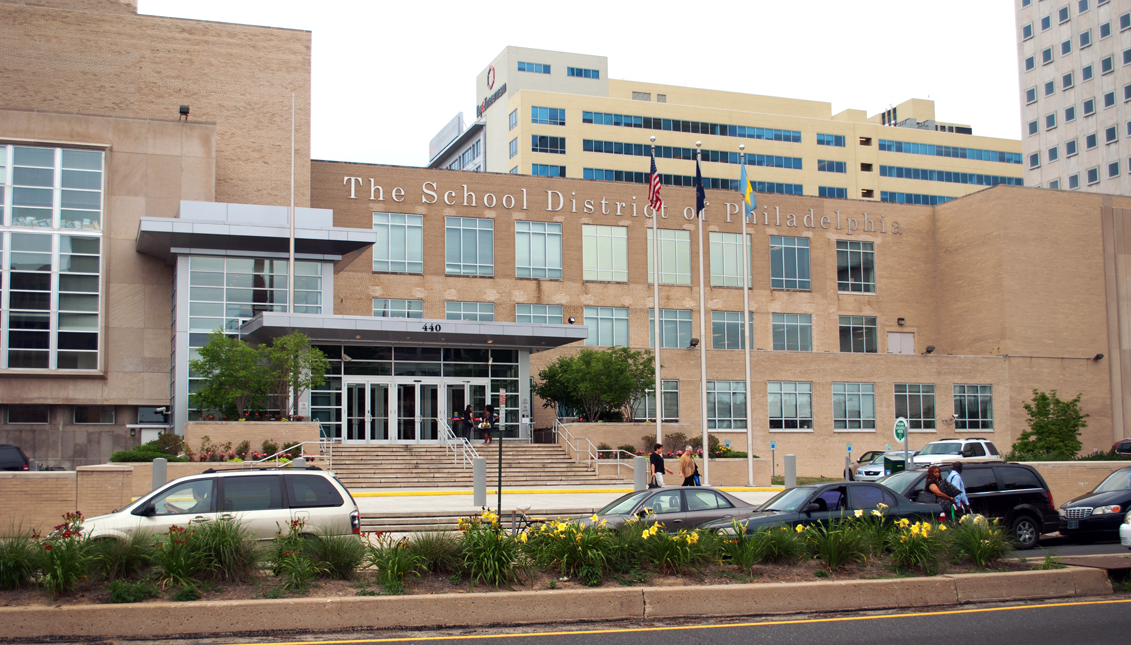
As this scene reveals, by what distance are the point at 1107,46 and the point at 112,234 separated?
80140 millimetres

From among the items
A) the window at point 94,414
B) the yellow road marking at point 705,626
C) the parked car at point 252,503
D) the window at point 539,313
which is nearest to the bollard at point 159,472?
the parked car at point 252,503

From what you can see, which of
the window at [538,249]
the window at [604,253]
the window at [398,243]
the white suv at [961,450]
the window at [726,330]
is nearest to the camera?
the white suv at [961,450]

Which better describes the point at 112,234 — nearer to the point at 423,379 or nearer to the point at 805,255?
the point at 423,379

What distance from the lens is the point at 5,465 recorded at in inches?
1017

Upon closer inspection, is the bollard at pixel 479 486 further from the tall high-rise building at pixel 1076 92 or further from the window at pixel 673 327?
the tall high-rise building at pixel 1076 92

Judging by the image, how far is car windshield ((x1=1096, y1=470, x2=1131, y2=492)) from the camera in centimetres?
2102

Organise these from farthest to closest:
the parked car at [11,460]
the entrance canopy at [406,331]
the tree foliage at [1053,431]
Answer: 1. the tree foliage at [1053,431]
2. the entrance canopy at [406,331]
3. the parked car at [11,460]

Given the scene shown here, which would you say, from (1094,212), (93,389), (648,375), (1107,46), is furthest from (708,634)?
(1107,46)

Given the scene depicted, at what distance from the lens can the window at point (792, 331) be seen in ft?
176

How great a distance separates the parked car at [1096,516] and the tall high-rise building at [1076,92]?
2771 inches

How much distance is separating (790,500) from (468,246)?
1366 inches

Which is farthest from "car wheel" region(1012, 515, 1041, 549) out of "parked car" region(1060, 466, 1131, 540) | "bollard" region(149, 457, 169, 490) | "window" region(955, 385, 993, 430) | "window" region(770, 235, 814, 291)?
"window" region(770, 235, 814, 291)

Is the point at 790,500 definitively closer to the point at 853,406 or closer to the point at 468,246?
the point at 468,246

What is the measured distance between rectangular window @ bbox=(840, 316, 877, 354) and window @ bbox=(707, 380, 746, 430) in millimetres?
10166
